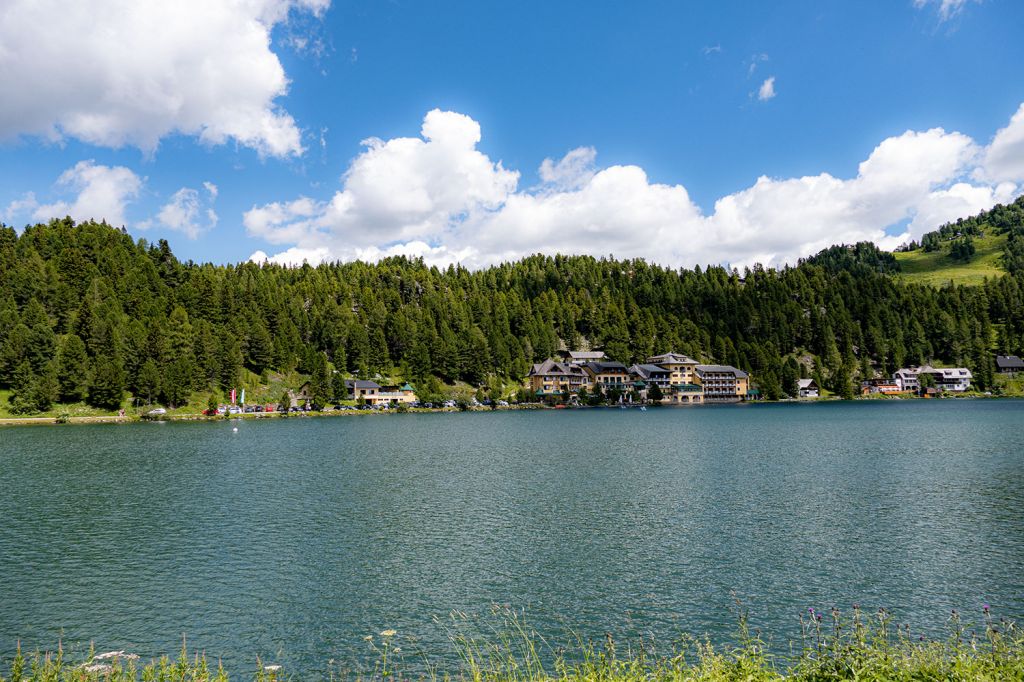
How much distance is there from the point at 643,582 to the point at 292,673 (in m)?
13.7

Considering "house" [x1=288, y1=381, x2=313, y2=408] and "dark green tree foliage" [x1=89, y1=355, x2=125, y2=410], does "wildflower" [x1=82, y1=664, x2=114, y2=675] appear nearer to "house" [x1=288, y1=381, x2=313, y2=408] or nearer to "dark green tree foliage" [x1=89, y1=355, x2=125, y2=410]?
"dark green tree foliage" [x1=89, y1=355, x2=125, y2=410]

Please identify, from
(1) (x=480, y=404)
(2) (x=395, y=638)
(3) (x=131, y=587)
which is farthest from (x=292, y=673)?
(1) (x=480, y=404)

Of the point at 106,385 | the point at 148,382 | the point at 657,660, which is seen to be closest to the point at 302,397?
the point at 148,382

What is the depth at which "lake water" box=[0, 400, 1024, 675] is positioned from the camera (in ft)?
70.2

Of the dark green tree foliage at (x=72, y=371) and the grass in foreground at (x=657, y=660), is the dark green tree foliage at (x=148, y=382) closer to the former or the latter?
the dark green tree foliage at (x=72, y=371)

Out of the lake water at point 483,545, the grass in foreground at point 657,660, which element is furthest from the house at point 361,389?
the grass in foreground at point 657,660

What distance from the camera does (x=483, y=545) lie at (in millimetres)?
30656

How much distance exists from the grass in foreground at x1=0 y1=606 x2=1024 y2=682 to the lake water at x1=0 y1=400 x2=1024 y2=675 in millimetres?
987

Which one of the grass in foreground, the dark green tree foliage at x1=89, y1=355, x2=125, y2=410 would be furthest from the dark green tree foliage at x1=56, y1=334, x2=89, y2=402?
the grass in foreground

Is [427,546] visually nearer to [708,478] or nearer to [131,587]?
[131,587]

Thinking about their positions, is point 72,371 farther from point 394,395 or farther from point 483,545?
point 483,545

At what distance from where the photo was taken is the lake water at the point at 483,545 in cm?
2141

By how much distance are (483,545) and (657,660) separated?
48.3 ft

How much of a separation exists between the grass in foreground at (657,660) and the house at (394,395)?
16011 cm
